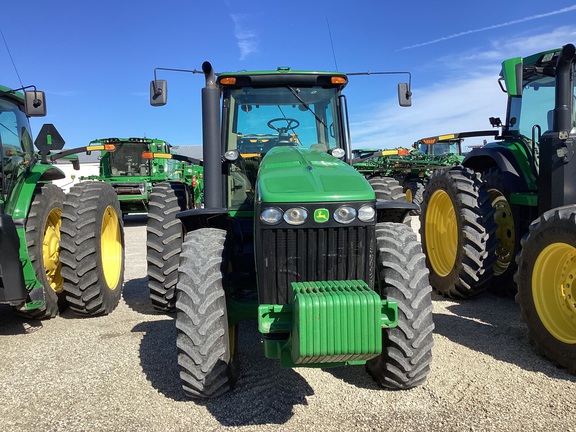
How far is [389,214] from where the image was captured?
380 centimetres

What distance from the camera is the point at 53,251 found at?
5273mm

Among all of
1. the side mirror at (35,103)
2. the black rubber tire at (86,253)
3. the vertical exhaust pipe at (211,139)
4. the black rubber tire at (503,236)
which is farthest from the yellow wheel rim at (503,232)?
the side mirror at (35,103)

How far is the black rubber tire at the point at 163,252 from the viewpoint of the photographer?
16.4ft

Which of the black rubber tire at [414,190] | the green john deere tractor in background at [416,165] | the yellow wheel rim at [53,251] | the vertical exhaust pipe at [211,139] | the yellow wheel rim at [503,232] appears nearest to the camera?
the vertical exhaust pipe at [211,139]

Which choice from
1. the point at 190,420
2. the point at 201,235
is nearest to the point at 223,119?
the point at 201,235

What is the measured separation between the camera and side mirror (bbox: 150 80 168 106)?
15.1 feet

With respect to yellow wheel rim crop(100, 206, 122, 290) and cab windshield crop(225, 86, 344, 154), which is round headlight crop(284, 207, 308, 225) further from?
yellow wheel rim crop(100, 206, 122, 290)

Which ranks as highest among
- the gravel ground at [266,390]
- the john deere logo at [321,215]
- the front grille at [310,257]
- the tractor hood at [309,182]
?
the tractor hood at [309,182]

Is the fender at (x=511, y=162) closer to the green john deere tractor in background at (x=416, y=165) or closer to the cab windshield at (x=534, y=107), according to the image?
the cab windshield at (x=534, y=107)

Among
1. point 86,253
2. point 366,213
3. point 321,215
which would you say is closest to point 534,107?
point 366,213

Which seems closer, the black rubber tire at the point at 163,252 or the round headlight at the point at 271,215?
the round headlight at the point at 271,215

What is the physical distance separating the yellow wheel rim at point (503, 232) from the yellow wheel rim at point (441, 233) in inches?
19.6

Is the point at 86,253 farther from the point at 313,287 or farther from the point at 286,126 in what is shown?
the point at 313,287

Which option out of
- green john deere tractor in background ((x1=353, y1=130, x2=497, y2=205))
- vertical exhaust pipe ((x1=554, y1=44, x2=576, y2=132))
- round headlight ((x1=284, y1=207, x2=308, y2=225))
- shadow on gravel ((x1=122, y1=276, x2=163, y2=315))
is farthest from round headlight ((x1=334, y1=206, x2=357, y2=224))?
green john deere tractor in background ((x1=353, y1=130, x2=497, y2=205))
